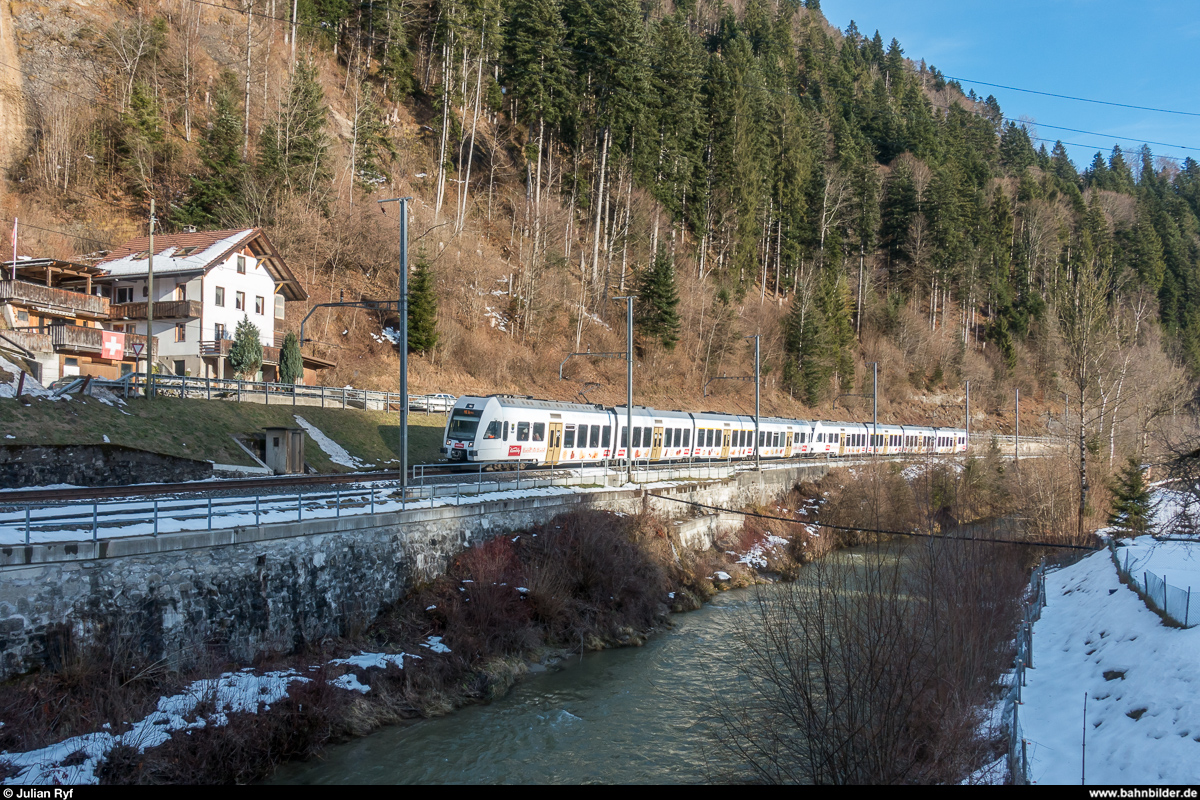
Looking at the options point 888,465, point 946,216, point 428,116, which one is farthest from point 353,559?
point 946,216

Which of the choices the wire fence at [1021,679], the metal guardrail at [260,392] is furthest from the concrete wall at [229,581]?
the wire fence at [1021,679]

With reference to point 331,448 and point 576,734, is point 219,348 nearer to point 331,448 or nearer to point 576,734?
point 331,448

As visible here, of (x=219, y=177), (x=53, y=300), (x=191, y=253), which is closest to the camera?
(x=53, y=300)

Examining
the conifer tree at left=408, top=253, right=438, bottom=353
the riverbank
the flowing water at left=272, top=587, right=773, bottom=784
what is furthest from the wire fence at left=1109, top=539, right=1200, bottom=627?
the conifer tree at left=408, top=253, right=438, bottom=353

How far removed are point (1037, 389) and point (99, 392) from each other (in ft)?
284

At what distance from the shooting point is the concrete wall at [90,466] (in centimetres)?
1978

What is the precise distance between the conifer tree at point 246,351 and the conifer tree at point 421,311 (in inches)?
328

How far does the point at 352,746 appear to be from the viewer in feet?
42.6

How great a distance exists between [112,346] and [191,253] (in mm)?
8141

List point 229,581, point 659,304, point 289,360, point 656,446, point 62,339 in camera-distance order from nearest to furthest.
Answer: point 229,581 < point 62,339 < point 656,446 < point 289,360 < point 659,304

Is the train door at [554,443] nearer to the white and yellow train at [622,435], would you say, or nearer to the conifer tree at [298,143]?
the white and yellow train at [622,435]

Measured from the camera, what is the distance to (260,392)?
30531 millimetres

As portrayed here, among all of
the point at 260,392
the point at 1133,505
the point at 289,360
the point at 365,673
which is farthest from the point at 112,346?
the point at 1133,505

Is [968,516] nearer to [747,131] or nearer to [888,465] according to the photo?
[888,465]
